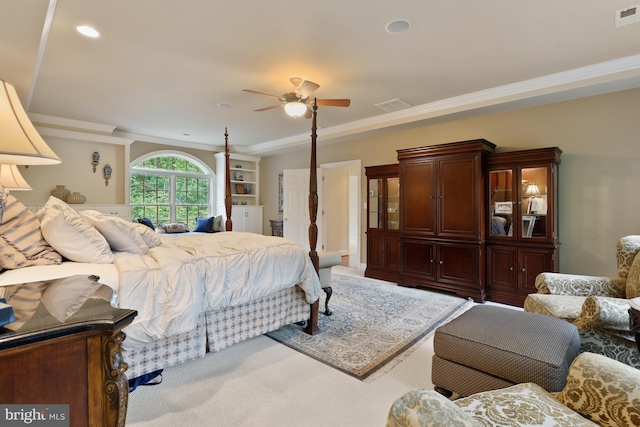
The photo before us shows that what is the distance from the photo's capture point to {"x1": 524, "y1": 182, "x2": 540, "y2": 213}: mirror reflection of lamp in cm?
368

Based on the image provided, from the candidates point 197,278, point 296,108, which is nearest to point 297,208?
point 296,108

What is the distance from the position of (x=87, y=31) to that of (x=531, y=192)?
192 inches

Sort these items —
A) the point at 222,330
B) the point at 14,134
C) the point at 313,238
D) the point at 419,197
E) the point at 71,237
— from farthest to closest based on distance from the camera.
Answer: the point at 419,197
the point at 313,238
the point at 222,330
the point at 71,237
the point at 14,134

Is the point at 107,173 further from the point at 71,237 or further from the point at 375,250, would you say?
the point at 375,250

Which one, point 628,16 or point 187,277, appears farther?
point 628,16

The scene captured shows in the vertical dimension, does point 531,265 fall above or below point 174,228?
below

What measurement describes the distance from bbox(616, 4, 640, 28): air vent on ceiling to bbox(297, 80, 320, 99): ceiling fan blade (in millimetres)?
2512

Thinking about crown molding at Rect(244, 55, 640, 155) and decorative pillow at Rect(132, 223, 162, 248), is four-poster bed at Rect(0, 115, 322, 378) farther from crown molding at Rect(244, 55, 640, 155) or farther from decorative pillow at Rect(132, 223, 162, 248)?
crown molding at Rect(244, 55, 640, 155)

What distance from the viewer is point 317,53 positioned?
Result: 3039mm

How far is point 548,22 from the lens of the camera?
2.51 meters

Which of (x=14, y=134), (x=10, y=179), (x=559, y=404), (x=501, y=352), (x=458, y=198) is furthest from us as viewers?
(x=458, y=198)

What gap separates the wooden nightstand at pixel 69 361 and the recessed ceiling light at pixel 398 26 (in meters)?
2.75

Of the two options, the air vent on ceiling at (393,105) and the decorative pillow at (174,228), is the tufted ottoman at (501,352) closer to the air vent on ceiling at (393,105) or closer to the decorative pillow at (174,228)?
the air vent on ceiling at (393,105)

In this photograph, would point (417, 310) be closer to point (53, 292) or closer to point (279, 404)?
point (279, 404)
